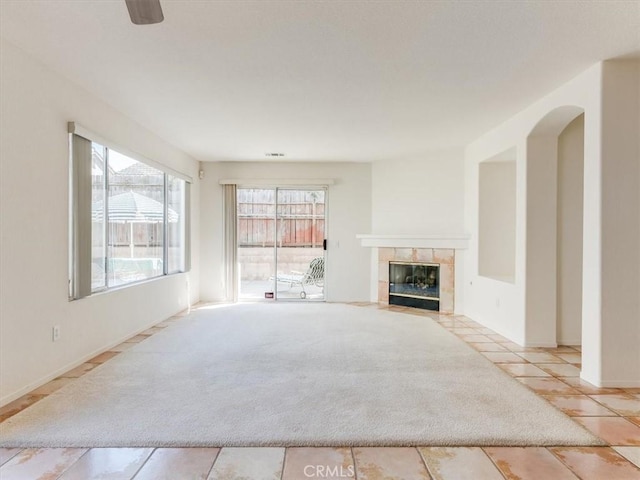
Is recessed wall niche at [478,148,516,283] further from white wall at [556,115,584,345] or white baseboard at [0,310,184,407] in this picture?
white baseboard at [0,310,184,407]

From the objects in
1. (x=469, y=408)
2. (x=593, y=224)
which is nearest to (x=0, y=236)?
(x=469, y=408)

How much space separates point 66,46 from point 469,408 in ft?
12.1

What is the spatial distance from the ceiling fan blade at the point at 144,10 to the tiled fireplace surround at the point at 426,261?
513 centimetres

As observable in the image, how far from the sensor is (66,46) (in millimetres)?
2664

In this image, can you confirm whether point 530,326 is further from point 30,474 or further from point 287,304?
point 30,474

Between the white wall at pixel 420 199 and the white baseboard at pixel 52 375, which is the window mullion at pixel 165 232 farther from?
the white wall at pixel 420 199

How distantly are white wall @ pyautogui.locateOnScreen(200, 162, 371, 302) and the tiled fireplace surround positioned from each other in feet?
1.09

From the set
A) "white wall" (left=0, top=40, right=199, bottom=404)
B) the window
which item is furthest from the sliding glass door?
"white wall" (left=0, top=40, right=199, bottom=404)

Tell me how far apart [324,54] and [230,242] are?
15.1 ft

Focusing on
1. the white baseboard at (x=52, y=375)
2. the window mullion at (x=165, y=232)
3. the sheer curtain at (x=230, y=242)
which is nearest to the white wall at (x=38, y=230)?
the white baseboard at (x=52, y=375)

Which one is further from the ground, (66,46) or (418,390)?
(66,46)

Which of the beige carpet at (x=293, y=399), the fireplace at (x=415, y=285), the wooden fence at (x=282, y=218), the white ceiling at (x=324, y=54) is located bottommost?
the beige carpet at (x=293, y=399)

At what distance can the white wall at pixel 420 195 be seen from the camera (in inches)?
234

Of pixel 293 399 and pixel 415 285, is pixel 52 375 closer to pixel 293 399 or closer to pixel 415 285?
pixel 293 399
